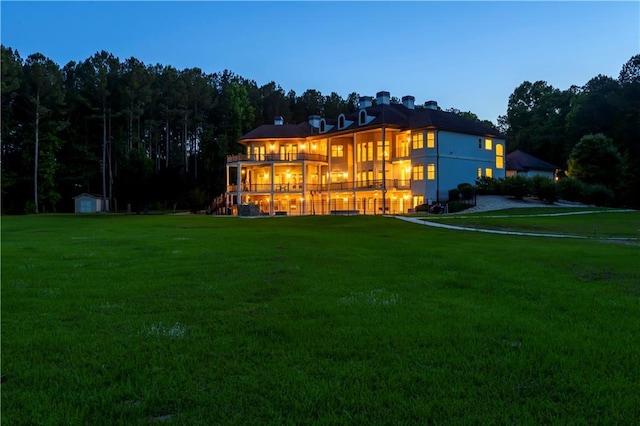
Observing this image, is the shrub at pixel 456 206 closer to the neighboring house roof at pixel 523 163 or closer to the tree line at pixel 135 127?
the neighboring house roof at pixel 523 163

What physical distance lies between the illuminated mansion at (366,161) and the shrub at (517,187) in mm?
5322

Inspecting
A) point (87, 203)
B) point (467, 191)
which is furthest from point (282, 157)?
point (87, 203)

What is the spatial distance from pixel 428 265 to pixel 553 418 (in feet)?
26.1

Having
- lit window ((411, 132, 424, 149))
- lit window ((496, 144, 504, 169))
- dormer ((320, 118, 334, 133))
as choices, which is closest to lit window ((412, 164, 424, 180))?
lit window ((411, 132, 424, 149))

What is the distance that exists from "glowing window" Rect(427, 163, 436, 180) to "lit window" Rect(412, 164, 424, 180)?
0.62 meters

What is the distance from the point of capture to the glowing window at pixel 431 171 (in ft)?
159

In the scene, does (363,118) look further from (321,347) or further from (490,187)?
(321,347)

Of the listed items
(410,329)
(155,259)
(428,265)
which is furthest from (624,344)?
(155,259)

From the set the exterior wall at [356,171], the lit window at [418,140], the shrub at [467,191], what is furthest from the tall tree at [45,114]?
the shrub at [467,191]

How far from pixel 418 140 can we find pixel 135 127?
4306cm

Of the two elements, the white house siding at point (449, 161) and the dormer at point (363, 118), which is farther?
the dormer at point (363, 118)

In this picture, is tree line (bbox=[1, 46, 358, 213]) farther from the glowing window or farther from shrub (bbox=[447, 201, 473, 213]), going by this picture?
shrub (bbox=[447, 201, 473, 213])

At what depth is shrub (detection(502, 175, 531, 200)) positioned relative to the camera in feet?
147

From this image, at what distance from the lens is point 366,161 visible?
174 feet
